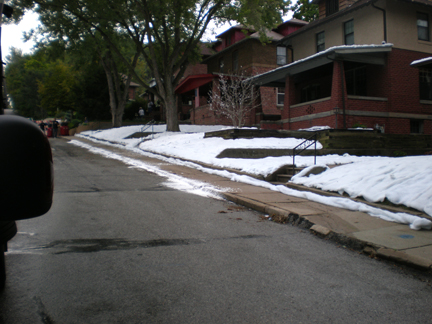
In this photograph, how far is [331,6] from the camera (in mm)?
25938

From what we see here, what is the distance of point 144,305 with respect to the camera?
3256mm

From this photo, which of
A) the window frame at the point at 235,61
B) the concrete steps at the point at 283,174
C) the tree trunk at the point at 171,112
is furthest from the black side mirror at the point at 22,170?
the window frame at the point at 235,61

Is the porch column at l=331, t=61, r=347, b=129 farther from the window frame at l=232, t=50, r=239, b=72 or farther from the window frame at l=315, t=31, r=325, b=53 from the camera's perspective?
the window frame at l=232, t=50, r=239, b=72

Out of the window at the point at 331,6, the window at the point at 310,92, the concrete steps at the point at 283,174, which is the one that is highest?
the window at the point at 331,6

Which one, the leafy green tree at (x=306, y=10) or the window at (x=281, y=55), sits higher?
the leafy green tree at (x=306, y=10)

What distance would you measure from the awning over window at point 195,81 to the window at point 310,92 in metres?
7.17

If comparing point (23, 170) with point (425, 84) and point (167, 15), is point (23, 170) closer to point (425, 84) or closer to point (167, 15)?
point (167, 15)

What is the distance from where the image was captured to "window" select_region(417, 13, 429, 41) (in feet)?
72.1

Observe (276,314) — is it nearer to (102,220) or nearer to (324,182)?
(102,220)

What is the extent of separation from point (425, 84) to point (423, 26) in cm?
351

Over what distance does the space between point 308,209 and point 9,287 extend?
17.4 ft

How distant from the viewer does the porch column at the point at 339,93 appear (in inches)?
759

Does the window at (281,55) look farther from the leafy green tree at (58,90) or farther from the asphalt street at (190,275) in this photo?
the asphalt street at (190,275)

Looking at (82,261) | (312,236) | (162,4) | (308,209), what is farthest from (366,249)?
(162,4)
